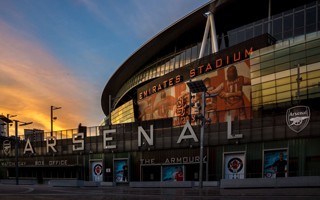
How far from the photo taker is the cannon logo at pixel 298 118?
38.9 meters

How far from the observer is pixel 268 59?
5156 cm

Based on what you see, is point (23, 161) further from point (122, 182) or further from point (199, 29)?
point (199, 29)

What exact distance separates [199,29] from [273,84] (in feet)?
82.6

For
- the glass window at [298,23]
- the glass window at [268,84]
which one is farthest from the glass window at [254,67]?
the glass window at [298,23]

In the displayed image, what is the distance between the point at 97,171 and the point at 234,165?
2202 centimetres

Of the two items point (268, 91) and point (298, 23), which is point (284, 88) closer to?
point (268, 91)

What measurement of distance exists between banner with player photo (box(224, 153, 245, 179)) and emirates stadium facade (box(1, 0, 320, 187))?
0.10m

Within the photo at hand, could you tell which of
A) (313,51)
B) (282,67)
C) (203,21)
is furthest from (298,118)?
(203,21)

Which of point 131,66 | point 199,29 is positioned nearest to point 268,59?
point 199,29

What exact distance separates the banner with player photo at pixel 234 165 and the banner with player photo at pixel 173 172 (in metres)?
6.30

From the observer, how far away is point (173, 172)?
49.5 metres

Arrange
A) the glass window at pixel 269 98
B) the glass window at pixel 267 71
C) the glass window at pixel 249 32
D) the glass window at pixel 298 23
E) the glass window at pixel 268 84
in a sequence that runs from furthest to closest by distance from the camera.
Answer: the glass window at pixel 249 32
the glass window at pixel 298 23
the glass window at pixel 267 71
the glass window at pixel 268 84
the glass window at pixel 269 98

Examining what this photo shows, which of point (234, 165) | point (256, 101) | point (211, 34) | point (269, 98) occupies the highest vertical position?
point (211, 34)

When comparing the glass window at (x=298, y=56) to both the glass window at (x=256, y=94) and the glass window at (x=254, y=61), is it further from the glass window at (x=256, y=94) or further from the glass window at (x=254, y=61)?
the glass window at (x=256, y=94)
